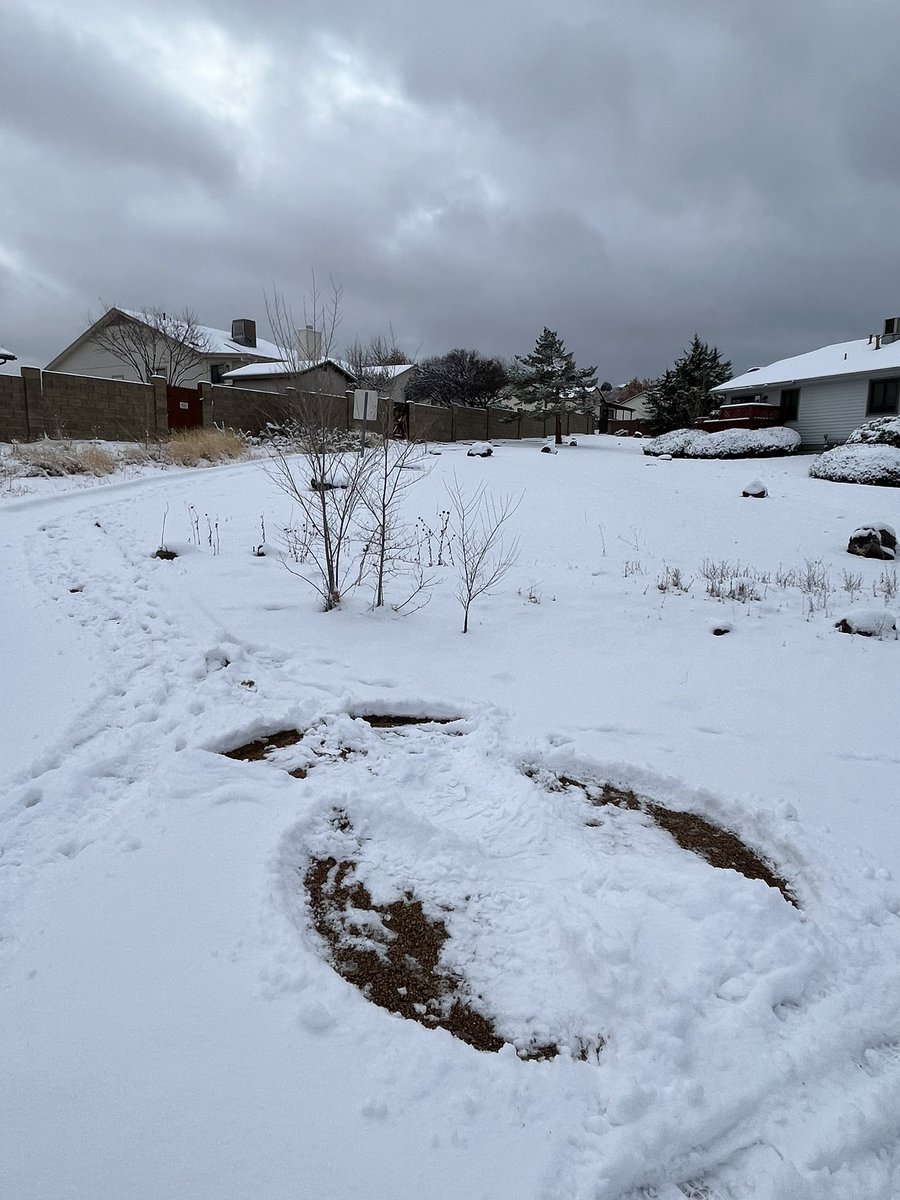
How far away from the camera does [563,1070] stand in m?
1.83

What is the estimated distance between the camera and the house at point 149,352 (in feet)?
100

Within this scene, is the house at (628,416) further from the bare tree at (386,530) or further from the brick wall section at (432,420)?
the bare tree at (386,530)

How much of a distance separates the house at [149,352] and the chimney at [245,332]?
195 centimetres

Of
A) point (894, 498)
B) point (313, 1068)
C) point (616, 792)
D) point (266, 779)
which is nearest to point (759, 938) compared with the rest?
point (616, 792)

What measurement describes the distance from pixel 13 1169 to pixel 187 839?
1.23 meters

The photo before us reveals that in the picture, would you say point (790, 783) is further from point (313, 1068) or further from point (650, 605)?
point (650, 605)

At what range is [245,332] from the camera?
36.7m

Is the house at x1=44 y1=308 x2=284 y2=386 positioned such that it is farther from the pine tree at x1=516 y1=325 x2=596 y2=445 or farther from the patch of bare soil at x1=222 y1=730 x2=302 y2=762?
the patch of bare soil at x1=222 y1=730 x2=302 y2=762

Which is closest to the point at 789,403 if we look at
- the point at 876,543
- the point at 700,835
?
the point at 876,543

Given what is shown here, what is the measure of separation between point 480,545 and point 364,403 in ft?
9.97

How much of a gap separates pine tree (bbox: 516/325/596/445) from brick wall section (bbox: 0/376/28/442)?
20.1m

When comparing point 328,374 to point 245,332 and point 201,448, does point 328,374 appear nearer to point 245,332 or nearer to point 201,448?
point 201,448

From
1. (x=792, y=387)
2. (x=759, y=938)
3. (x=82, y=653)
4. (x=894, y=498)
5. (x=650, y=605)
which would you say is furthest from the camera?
(x=792, y=387)

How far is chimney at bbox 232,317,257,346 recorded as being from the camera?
36.5m
